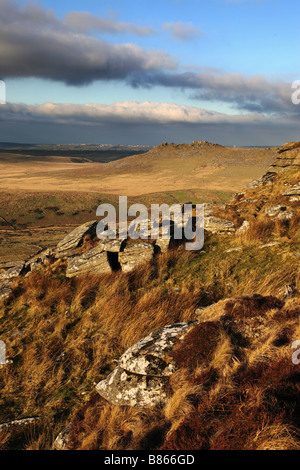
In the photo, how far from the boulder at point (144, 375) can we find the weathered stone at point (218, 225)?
672cm

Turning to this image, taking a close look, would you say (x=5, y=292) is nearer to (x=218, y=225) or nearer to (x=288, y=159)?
(x=218, y=225)

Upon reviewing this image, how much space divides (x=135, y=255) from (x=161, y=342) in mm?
5169

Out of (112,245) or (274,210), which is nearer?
(112,245)

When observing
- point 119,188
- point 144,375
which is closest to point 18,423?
point 144,375

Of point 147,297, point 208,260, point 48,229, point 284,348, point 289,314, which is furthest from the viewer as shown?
point 48,229

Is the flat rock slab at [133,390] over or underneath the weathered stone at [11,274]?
over

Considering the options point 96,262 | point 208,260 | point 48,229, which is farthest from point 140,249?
point 48,229

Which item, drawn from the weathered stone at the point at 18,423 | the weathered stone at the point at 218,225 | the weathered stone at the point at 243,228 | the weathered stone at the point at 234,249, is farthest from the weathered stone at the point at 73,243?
Answer: the weathered stone at the point at 18,423

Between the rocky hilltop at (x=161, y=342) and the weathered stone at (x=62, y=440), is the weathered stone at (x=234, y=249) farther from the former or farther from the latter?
the weathered stone at (x=62, y=440)

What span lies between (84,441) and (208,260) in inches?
272

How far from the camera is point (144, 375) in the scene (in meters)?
4.70

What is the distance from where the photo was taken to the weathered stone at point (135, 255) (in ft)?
32.6
